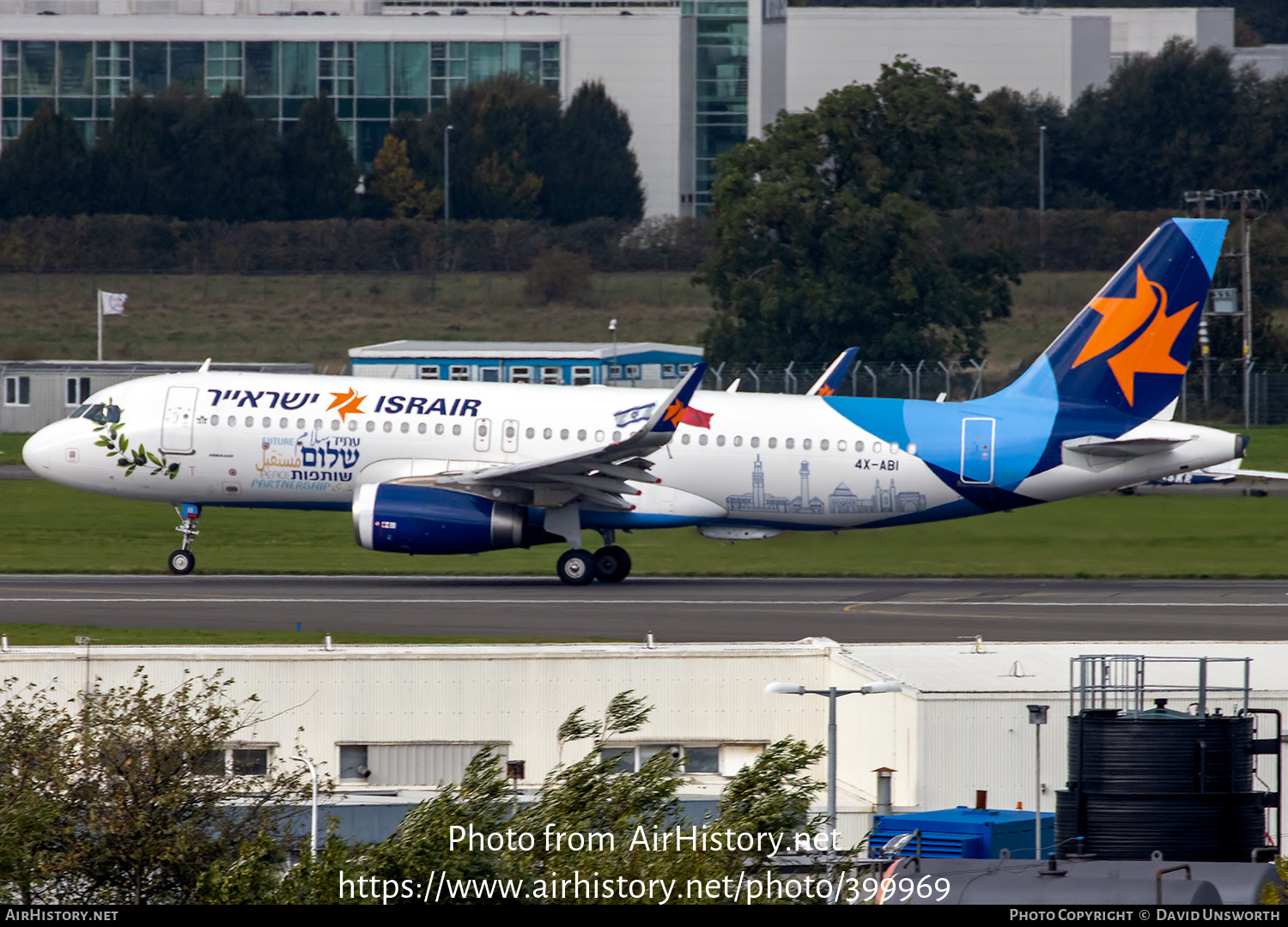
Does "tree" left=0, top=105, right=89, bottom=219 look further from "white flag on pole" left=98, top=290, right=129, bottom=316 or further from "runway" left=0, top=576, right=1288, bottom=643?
"runway" left=0, top=576, right=1288, bottom=643

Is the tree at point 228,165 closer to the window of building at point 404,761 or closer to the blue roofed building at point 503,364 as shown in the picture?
the blue roofed building at point 503,364

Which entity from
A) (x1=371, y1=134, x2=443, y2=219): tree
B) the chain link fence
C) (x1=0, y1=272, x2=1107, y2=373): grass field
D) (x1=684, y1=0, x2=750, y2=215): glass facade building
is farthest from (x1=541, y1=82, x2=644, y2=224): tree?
the chain link fence

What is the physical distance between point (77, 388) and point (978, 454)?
4572 centimetres

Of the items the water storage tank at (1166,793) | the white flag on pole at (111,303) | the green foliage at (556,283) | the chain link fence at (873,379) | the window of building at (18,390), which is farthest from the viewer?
the green foliage at (556,283)

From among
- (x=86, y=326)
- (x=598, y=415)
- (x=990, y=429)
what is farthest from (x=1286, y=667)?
(x=86, y=326)

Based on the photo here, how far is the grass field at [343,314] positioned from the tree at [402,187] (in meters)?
10.0

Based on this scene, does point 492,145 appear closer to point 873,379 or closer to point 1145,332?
point 873,379

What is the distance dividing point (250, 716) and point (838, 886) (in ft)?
47.5

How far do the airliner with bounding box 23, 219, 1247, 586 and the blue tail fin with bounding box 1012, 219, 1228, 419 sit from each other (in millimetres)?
42

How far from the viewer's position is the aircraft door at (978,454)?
1462 inches


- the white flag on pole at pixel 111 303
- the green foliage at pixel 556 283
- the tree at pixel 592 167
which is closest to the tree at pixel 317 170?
the tree at pixel 592 167

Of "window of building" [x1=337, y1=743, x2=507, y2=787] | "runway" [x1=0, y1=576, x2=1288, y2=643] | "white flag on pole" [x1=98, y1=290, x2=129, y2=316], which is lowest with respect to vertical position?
"window of building" [x1=337, y1=743, x2=507, y2=787]

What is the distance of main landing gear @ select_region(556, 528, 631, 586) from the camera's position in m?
37.0

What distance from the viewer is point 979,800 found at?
23516mm
